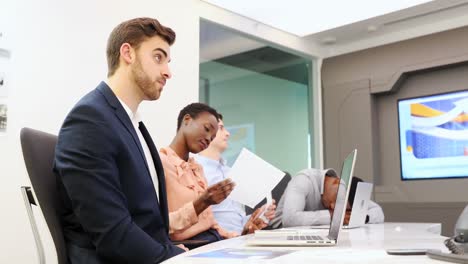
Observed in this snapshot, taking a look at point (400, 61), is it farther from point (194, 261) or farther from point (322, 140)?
point (194, 261)

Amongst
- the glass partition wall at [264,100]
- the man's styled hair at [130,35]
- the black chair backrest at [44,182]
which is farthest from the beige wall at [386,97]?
the black chair backrest at [44,182]

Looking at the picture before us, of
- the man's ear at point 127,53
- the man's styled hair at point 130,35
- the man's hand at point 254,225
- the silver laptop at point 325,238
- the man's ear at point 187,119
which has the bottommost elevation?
the man's hand at point 254,225

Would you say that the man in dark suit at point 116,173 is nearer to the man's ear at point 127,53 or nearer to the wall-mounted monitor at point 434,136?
the man's ear at point 127,53

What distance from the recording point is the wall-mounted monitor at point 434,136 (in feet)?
13.8

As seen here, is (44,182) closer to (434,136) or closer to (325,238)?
(325,238)

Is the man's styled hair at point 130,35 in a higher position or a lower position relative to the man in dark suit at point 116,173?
higher

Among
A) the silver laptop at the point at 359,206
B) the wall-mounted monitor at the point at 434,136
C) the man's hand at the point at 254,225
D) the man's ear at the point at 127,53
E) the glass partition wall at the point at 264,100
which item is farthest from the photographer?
the glass partition wall at the point at 264,100

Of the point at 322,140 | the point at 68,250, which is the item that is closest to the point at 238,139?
the point at 322,140

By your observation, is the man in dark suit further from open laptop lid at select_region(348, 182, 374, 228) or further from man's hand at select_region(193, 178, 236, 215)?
open laptop lid at select_region(348, 182, 374, 228)

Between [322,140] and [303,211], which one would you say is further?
[322,140]

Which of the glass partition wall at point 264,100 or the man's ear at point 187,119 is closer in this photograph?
the man's ear at point 187,119

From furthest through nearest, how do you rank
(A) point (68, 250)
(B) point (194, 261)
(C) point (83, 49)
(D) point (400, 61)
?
(D) point (400, 61), (C) point (83, 49), (A) point (68, 250), (B) point (194, 261)

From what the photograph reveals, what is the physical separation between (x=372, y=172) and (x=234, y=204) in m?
2.46

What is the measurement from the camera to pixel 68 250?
125cm
